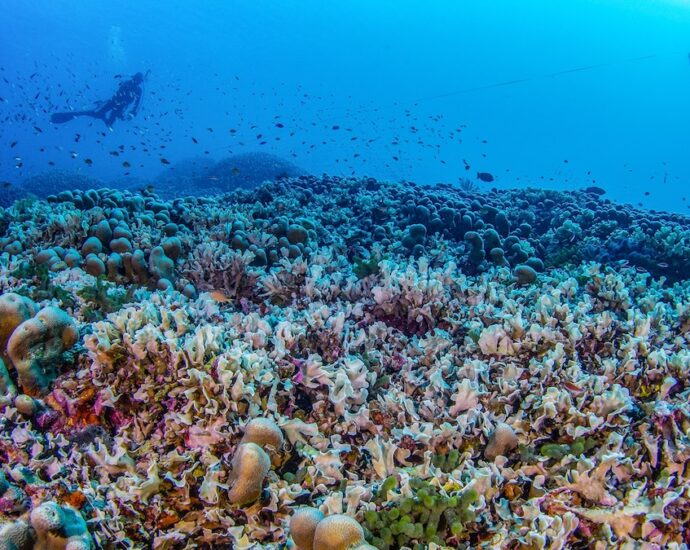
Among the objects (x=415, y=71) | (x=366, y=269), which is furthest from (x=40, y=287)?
(x=415, y=71)

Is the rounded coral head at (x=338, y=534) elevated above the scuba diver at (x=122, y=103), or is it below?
below

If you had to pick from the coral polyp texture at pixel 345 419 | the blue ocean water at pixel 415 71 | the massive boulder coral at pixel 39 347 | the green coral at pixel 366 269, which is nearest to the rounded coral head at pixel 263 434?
the coral polyp texture at pixel 345 419

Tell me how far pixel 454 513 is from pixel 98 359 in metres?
2.68

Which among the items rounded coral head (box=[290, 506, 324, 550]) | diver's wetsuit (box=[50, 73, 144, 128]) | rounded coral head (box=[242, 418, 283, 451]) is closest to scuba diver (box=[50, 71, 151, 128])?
diver's wetsuit (box=[50, 73, 144, 128])

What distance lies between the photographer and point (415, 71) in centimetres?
17225

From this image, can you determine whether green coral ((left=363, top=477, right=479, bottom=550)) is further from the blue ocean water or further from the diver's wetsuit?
the blue ocean water

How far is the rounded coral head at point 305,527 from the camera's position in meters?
1.93

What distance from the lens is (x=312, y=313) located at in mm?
4051

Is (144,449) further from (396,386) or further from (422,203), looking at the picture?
(422,203)

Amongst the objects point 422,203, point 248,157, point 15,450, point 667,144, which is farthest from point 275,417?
point 667,144

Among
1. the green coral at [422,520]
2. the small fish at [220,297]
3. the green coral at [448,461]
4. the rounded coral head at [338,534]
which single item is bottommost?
the small fish at [220,297]

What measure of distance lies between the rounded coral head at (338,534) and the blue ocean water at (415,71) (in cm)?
14381

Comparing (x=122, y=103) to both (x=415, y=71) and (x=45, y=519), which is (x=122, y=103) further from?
(x=415, y=71)

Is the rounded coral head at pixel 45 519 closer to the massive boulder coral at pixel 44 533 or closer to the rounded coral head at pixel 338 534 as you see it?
the massive boulder coral at pixel 44 533
